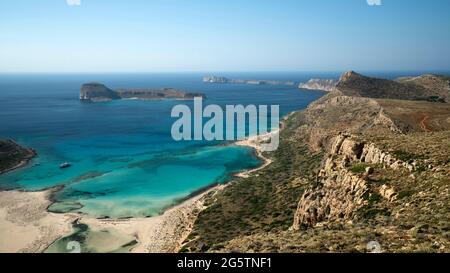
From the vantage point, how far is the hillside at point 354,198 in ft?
69.8

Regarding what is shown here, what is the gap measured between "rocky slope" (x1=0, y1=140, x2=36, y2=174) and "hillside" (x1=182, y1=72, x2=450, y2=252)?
169ft

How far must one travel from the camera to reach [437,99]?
10638 cm

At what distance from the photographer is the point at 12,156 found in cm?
9288

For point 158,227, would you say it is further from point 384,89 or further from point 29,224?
point 384,89

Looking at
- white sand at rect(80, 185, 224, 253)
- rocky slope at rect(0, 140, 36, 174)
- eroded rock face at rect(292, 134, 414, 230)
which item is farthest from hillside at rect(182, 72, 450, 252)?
rocky slope at rect(0, 140, 36, 174)

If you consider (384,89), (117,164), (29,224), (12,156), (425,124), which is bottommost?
(29,224)

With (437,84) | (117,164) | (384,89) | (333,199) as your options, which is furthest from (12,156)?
(437,84)

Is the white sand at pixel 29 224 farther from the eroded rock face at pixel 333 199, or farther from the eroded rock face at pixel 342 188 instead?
the eroded rock face at pixel 342 188

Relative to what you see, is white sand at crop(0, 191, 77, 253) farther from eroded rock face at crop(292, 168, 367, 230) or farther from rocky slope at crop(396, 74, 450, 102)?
rocky slope at crop(396, 74, 450, 102)

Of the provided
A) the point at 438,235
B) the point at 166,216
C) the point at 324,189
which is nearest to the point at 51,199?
the point at 166,216

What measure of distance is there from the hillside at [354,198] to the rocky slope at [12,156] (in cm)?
5159

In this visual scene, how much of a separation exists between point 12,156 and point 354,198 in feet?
286
